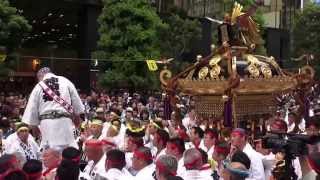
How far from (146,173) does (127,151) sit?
169 cm

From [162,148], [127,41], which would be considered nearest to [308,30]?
[127,41]

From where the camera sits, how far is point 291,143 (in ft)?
15.3

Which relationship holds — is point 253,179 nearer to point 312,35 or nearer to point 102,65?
point 102,65

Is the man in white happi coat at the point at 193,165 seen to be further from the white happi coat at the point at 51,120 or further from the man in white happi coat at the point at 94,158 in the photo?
the white happi coat at the point at 51,120

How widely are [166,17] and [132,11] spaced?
22.3ft

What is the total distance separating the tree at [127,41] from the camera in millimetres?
24297

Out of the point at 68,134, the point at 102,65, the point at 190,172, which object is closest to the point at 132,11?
the point at 102,65

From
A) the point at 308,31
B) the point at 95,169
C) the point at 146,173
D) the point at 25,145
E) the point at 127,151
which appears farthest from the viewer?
the point at 308,31

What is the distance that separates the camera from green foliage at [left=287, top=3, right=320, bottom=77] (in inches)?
1385

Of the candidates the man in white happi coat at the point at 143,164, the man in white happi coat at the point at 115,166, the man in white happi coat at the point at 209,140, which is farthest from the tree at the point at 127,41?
the man in white happi coat at the point at 115,166

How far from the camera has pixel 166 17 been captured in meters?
31.0

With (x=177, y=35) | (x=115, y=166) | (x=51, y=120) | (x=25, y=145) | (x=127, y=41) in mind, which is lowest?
(x=25, y=145)

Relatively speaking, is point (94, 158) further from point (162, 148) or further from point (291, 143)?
point (291, 143)

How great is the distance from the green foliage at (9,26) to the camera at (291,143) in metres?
16.8
